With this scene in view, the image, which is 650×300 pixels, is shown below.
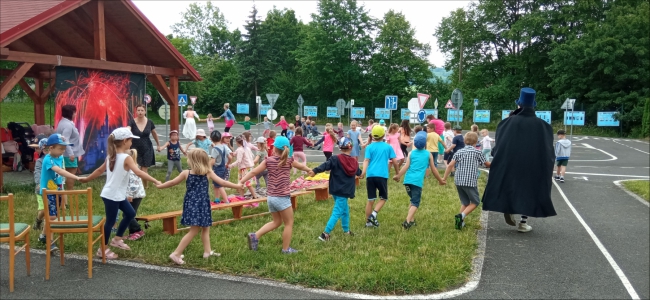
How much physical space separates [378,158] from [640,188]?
874 cm

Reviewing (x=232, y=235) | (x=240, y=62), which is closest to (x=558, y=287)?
(x=232, y=235)

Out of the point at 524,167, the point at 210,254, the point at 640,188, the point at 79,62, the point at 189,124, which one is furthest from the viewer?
the point at 189,124

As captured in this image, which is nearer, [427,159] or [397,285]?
[397,285]

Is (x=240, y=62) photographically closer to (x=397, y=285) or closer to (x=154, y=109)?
(x=154, y=109)

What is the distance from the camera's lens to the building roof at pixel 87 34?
1211 centimetres

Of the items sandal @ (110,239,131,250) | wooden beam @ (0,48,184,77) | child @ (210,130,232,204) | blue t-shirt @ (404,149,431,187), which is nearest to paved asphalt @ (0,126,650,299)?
sandal @ (110,239,131,250)

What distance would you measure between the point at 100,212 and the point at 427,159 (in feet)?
19.4

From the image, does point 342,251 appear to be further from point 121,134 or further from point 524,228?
point 524,228

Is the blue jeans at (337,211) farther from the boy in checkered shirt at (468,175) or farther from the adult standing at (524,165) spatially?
the adult standing at (524,165)

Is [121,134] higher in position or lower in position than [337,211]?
higher

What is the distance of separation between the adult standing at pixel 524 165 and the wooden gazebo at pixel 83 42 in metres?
9.94

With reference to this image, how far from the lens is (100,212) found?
30.1 feet

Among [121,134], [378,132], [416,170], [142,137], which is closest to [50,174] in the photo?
[121,134]

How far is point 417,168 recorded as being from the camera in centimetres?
819
